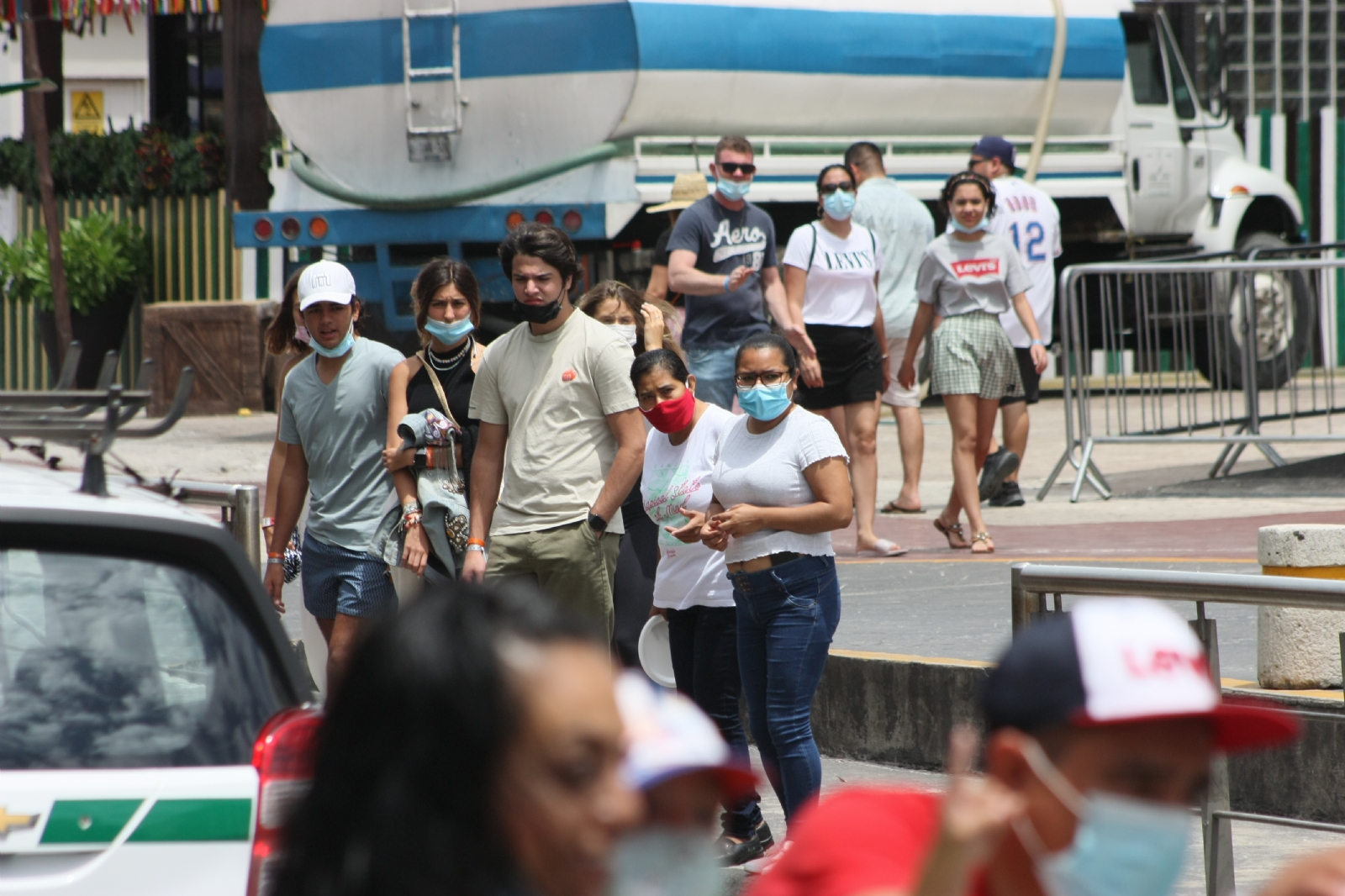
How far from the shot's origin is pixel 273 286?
20750 millimetres

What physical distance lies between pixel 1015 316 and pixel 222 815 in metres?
8.31

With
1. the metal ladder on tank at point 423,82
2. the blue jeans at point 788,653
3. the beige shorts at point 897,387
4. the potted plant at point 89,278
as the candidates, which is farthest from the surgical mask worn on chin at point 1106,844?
the potted plant at point 89,278

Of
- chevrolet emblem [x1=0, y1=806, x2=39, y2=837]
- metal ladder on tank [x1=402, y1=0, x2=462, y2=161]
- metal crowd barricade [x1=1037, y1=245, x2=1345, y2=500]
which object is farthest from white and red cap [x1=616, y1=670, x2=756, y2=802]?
metal ladder on tank [x1=402, y1=0, x2=462, y2=161]

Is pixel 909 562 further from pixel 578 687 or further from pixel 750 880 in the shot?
pixel 578 687

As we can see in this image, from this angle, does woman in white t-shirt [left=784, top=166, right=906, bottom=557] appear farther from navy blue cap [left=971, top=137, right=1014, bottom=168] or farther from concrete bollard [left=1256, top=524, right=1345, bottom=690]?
concrete bollard [left=1256, top=524, right=1345, bottom=690]

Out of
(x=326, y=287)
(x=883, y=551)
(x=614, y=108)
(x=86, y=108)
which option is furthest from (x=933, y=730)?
(x=86, y=108)

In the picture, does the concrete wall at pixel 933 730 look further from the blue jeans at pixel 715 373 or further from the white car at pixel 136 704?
the white car at pixel 136 704

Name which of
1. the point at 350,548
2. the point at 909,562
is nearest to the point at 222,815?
the point at 350,548

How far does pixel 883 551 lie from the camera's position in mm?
9844

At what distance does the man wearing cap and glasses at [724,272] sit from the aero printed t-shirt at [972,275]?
78 centimetres

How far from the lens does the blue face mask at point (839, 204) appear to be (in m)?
9.60

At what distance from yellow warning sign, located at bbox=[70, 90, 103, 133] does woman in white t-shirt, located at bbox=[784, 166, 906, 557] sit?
2336cm

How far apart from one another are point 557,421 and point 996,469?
208 inches

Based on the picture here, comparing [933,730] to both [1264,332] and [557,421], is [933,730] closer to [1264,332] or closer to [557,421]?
[557,421]
